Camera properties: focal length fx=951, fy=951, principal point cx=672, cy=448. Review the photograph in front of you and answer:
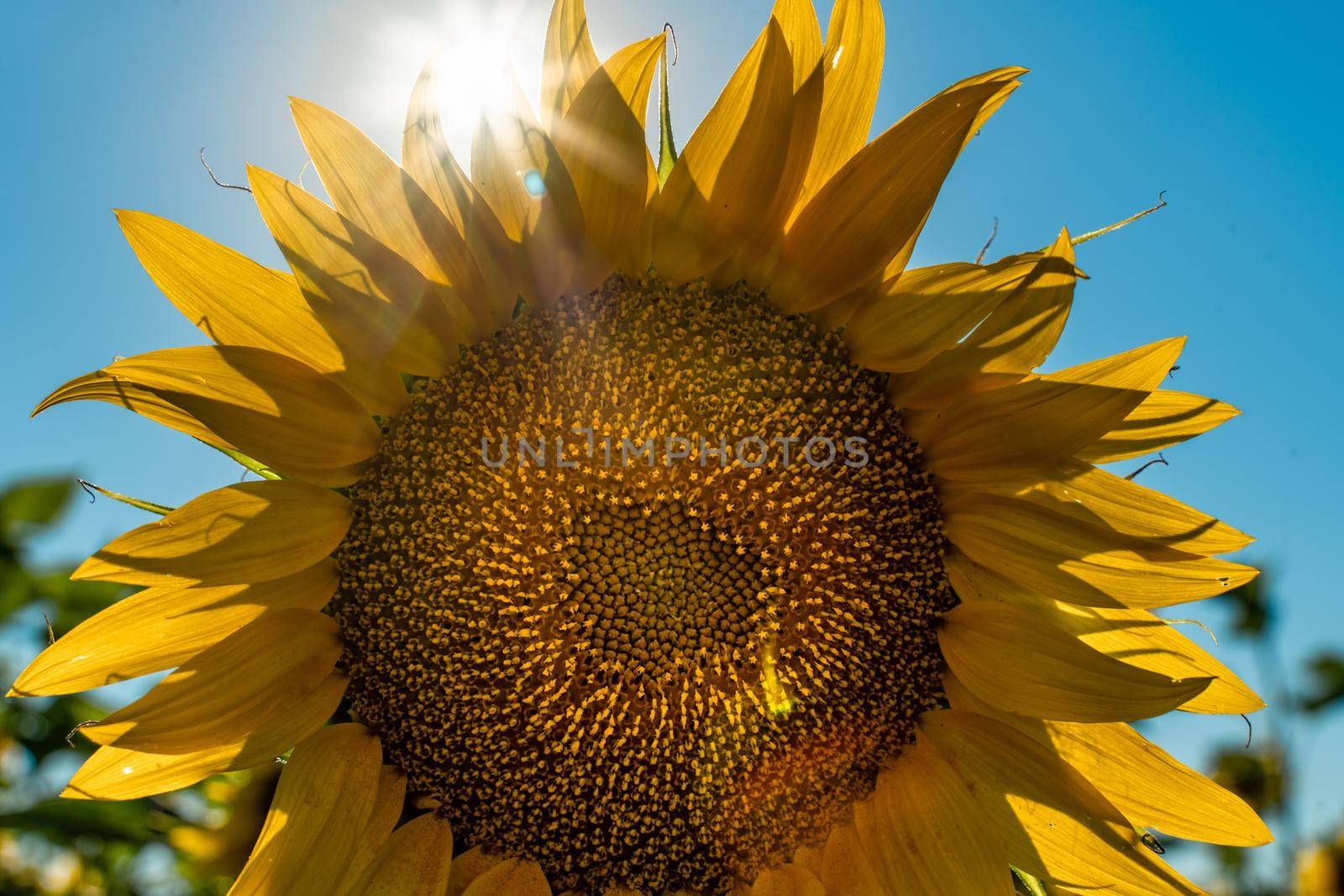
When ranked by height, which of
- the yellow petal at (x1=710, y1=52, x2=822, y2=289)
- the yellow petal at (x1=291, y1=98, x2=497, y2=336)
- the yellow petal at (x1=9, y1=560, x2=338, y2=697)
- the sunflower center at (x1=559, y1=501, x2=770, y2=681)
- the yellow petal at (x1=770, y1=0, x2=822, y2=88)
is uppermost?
the yellow petal at (x1=291, y1=98, x2=497, y2=336)

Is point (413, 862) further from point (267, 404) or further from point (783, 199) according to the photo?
point (783, 199)

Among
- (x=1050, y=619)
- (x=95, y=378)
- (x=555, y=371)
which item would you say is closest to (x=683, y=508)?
(x=555, y=371)

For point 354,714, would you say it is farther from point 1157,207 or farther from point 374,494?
point 1157,207

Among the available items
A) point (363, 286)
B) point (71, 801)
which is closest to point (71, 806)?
point (71, 801)

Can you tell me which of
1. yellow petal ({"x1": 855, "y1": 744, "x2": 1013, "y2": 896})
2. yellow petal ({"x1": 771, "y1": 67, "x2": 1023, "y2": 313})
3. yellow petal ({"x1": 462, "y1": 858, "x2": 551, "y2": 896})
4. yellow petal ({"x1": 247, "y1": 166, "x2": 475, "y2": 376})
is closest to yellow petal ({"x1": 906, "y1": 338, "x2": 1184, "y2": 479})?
yellow petal ({"x1": 771, "y1": 67, "x2": 1023, "y2": 313})

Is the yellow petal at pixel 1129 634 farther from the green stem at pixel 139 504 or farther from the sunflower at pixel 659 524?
the green stem at pixel 139 504

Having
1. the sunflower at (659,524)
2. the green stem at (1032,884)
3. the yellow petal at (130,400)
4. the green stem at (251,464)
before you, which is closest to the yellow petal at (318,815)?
the sunflower at (659,524)

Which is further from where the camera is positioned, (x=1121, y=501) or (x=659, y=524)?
(x=1121, y=501)

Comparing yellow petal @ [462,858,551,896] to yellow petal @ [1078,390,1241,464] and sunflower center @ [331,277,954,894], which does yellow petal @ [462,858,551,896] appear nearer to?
sunflower center @ [331,277,954,894]
